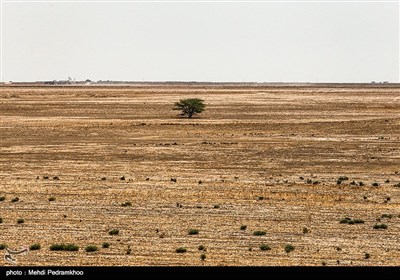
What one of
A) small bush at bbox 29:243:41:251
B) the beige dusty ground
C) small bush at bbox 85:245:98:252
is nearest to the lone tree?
the beige dusty ground

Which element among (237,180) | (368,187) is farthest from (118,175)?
(368,187)

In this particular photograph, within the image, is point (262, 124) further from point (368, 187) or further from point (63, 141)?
point (368, 187)

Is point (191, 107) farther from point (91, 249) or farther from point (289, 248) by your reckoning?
point (91, 249)

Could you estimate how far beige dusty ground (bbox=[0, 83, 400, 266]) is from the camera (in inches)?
885

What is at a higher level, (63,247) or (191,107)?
(191,107)

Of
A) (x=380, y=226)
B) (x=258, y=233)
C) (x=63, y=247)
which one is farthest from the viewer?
(x=380, y=226)

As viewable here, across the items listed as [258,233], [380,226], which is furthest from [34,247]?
[380,226]

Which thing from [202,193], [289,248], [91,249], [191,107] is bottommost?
[289,248]

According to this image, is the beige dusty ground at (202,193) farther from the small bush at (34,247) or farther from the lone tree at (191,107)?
the lone tree at (191,107)

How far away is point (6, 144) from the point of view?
193ft

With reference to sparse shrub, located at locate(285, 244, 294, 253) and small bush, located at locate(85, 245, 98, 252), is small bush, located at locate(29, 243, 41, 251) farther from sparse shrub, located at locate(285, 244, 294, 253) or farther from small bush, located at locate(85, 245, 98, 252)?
sparse shrub, located at locate(285, 244, 294, 253)

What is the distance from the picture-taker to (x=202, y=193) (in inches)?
1341

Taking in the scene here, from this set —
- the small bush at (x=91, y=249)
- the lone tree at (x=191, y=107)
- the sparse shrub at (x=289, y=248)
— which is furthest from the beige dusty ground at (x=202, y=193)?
the lone tree at (x=191, y=107)
